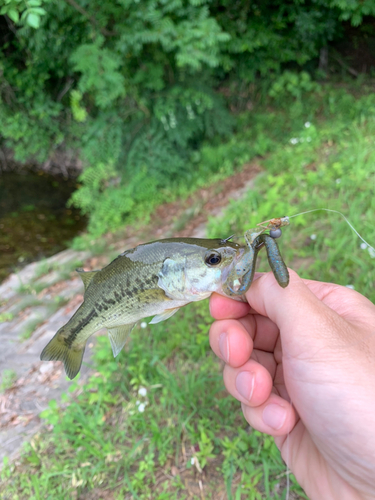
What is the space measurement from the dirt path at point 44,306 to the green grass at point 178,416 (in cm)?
45

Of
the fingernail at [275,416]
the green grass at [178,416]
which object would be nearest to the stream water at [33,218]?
the green grass at [178,416]

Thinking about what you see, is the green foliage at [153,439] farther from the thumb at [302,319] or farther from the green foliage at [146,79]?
the green foliage at [146,79]

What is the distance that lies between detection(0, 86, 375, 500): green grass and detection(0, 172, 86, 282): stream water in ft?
14.5

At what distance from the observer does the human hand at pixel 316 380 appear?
1368 millimetres

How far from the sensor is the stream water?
7172mm

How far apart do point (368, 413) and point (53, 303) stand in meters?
4.67

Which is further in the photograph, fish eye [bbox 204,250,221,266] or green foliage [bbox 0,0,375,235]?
green foliage [bbox 0,0,375,235]

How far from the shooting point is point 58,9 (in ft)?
17.7

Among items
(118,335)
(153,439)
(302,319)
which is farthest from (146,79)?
(302,319)

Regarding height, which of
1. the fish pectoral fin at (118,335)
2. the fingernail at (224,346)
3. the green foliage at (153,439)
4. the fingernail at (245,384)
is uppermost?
the fish pectoral fin at (118,335)

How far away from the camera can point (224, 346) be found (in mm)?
1847

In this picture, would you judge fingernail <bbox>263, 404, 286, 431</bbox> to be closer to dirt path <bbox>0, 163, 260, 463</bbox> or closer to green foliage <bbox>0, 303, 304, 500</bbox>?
green foliage <bbox>0, 303, 304, 500</bbox>

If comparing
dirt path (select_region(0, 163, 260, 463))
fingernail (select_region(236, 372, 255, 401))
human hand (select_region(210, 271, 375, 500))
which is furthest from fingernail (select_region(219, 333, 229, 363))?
dirt path (select_region(0, 163, 260, 463))

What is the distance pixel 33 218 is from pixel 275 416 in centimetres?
824
